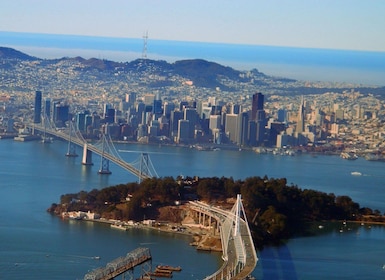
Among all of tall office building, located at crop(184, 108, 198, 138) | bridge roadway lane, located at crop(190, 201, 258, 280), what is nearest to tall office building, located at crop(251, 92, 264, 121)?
tall office building, located at crop(184, 108, 198, 138)

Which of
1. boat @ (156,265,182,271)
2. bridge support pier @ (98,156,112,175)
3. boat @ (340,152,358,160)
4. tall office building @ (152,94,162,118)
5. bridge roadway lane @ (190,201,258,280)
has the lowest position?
boat @ (340,152,358,160)

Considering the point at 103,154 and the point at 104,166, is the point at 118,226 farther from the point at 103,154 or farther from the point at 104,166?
the point at 103,154

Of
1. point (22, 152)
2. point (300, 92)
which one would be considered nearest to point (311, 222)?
point (22, 152)

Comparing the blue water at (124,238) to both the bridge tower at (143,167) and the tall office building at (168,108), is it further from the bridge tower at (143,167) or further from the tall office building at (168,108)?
the tall office building at (168,108)

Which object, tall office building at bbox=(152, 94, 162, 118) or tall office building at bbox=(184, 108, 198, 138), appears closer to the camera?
tall office building at bbox=(184, 108, 198, 138)

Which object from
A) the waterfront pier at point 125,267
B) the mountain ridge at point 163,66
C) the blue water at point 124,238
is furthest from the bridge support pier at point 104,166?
the mountain ridge at point 163,66

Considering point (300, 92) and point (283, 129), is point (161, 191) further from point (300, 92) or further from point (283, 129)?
point (300, 92)

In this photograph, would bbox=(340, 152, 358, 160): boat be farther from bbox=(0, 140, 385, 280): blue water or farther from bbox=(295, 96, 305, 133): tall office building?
bbox=(295, 96, 305, 133): tall office building
